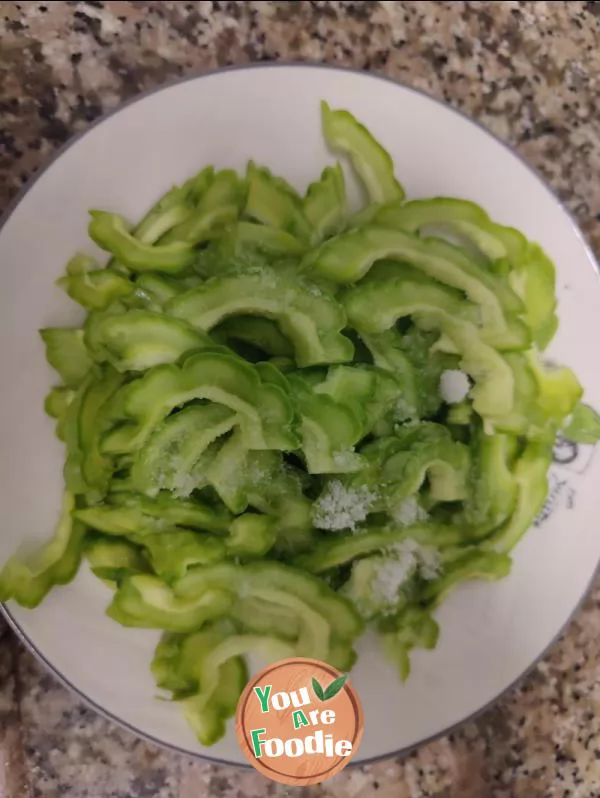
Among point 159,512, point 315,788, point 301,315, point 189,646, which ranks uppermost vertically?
point 301,315

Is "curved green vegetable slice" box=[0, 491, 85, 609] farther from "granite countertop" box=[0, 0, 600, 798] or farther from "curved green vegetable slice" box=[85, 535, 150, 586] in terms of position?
"granite countertop" box=[0, 0, 600, 798]

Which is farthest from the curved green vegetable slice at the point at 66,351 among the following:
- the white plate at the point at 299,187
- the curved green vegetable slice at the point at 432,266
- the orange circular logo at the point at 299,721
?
the orange circular logo at the point at 299,721

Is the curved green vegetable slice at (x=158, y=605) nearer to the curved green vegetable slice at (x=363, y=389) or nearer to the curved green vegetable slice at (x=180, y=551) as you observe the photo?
the curved green vegetable slice at (x=180, y=551)

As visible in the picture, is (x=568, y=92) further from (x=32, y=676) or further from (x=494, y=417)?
(x=32, y=676)

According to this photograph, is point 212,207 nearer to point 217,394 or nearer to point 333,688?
point 217,394

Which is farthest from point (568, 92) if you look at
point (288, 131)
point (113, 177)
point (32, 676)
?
point (32, 676)

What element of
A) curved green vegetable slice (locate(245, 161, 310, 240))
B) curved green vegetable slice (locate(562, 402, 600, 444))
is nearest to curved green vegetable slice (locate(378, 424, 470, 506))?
curved green vegetable slice (locate(562, 402, 600, 444))

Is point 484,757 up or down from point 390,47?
down
